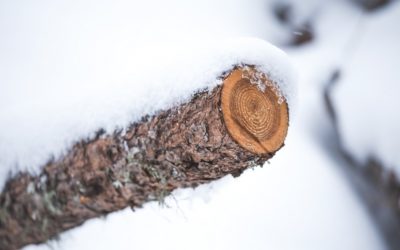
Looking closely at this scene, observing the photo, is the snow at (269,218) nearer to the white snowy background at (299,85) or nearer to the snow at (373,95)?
the white snowy background at (299,85)

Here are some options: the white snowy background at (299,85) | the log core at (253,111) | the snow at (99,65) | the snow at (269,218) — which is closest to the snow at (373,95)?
the white snowy background at (299,85)

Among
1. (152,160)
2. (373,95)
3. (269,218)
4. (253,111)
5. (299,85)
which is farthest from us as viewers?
(373,95)

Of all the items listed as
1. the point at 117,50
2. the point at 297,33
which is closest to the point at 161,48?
the point at 117,50

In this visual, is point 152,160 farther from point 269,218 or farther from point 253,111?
point 269,218

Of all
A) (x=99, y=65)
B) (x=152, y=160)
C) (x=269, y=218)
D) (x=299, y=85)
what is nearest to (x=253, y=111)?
(x=152, y=160)

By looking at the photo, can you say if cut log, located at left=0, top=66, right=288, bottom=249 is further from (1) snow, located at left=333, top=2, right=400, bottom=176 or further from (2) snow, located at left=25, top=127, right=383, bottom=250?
(1) snow, located at left=333, top=2, right=400, bottom=176

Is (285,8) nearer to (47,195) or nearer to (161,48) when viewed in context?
(161,48)
